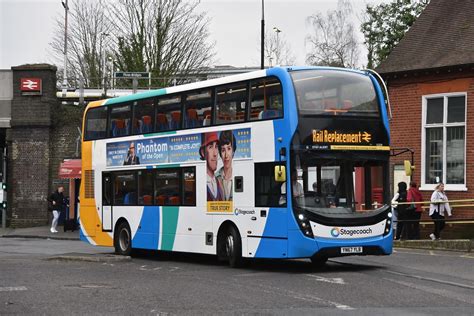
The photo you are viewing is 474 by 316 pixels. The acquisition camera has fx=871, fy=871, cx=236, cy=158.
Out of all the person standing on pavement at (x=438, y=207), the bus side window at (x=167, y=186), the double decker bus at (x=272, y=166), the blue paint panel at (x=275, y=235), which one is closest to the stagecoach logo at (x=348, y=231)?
the double decker bus at (x=272, y=166)

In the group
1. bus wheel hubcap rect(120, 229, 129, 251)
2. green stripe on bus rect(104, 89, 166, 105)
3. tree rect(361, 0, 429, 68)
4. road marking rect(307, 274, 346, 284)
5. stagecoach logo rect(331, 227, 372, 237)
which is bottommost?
road marking rect(307, 274, 346, 284)

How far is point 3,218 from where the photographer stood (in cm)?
3950

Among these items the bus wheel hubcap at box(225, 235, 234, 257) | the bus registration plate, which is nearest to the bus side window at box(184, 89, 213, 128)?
the bus wheel hubcap at box(225, 235, 234, 257)

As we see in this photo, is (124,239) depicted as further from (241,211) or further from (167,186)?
(241,211)

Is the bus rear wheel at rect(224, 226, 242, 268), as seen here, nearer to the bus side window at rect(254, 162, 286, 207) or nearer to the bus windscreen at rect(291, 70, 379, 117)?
the bus side window at rect(254, 162, 286, 207)

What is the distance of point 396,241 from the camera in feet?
79.3

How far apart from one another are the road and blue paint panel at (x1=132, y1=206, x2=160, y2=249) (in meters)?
0.59

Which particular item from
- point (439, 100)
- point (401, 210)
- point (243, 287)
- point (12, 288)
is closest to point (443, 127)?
point (439, 100)

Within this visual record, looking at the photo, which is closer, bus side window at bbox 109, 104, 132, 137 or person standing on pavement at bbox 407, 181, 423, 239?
bus side window at bbox 109, 104, 132, 137

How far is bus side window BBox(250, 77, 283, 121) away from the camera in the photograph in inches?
647

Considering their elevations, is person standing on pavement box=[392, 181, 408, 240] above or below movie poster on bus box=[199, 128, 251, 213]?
below

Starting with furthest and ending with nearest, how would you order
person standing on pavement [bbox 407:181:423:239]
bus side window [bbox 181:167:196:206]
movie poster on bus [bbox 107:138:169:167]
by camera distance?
1. person standing on pavement [bbox 407:181:423:239]
2. movie poster on bus [bbox 107:138:169:167]
3. bus side window [bbox 181:167:196:206]

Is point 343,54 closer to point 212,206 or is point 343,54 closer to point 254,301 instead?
point 212,206

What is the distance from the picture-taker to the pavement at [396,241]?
2156cm
